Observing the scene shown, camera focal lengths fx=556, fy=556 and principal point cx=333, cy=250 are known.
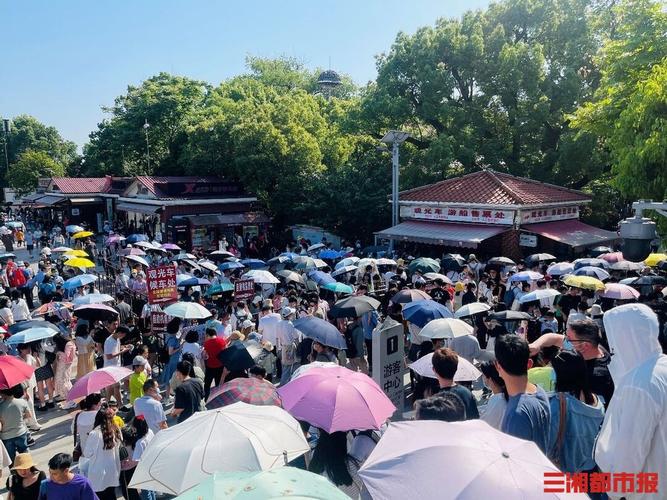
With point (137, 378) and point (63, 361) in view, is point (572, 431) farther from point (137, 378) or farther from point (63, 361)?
point (63, 361)

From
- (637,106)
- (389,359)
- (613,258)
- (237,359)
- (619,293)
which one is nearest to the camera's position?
(389,359)

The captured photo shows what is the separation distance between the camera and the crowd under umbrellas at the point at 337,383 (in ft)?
9.86

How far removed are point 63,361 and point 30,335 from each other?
89 centimetres

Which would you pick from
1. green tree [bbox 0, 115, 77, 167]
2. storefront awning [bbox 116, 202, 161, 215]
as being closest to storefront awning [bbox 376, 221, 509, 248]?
storefront awning [bbox 116, 202, 161, 215]

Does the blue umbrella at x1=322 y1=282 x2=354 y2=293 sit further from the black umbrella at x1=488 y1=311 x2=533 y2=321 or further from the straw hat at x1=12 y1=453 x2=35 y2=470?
the straw hat at x1=12 y1=453 x2=35 y2=470

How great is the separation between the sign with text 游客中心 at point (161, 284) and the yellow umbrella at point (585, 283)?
8.16m

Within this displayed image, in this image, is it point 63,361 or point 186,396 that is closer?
point 186,396

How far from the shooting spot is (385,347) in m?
7.14

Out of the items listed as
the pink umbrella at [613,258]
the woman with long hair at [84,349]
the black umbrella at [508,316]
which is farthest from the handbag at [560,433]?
the pink umbrella at [613,258]

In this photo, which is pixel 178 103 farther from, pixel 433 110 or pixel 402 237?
pixel 402 237

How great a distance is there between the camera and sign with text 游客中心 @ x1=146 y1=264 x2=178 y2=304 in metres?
11.7

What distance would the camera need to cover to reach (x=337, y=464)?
16.6 ft

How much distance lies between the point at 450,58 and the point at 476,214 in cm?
835

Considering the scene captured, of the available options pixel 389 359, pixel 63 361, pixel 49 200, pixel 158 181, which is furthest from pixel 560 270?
pixel 49 200
